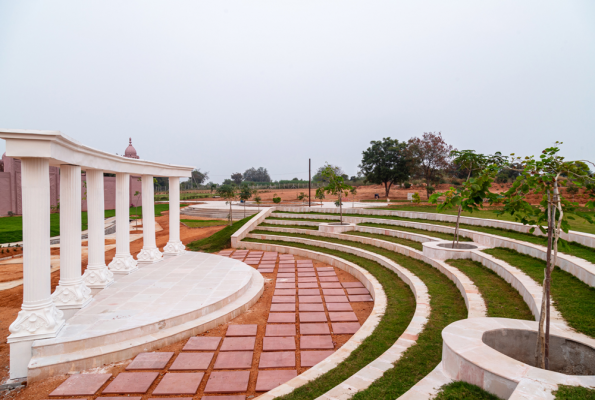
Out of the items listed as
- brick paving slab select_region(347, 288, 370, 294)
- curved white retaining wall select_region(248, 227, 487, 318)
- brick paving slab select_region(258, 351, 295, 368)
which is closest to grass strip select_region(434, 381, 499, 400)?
curved white retaining wall select_region(248, 227, 487, 318)

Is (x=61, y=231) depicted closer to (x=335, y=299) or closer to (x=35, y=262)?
(x=35, y=262)

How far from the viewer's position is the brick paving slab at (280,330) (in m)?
7.21

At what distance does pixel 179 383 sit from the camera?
538 centimetres

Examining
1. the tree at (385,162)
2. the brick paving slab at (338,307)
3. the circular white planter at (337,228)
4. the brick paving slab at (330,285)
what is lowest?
the brick paving slab at (338,307)

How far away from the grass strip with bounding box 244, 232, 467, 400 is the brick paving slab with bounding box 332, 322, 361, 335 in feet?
5.46

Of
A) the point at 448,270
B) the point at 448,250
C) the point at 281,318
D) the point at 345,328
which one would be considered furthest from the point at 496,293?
the point at 281,318

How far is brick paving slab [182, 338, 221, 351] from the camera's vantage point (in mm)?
6584

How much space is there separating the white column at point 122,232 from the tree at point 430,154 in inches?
1006

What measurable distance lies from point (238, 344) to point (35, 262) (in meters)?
4.05

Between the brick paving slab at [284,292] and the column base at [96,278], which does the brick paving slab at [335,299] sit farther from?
the column base at [96,278]

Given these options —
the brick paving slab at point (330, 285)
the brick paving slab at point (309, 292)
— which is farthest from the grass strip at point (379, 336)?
the brick paving slab at point (309, 292)

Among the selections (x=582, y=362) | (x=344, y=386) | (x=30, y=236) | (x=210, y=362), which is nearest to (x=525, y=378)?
(x=582, y=362)

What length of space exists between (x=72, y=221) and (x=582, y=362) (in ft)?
30.4

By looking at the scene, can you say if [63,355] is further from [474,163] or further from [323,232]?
[323,232]
